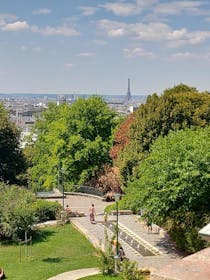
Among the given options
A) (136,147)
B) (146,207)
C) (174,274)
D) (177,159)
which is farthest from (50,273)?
(136,147)

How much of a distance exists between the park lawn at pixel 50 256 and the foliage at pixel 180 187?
384 cm

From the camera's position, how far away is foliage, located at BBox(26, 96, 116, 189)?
4959 centimetres

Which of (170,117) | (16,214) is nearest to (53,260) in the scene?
(16,214)

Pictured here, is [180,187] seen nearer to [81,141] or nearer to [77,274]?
[77,274]

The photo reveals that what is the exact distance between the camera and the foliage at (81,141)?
49.6 metres

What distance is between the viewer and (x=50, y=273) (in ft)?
77.5

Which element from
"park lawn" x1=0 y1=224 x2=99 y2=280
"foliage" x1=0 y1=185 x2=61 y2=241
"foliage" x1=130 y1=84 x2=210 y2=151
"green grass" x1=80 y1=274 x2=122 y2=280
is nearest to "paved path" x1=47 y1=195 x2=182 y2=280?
"green grass" x1=80 y1=274 x2=122 y2=280

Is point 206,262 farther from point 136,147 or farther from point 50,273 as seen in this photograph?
point 136,147

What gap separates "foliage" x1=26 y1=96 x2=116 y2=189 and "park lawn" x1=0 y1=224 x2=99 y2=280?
17.7m

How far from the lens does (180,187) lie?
78.3 feet

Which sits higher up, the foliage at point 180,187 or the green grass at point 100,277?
the foliage at point 180,187

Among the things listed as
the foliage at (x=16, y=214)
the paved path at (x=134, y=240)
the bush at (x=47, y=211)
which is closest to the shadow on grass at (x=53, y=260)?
the paved path at (x=134, y=240)

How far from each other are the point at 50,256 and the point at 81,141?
23.3 meters

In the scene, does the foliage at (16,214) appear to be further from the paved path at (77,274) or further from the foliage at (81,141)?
the foliage at (81,141)
